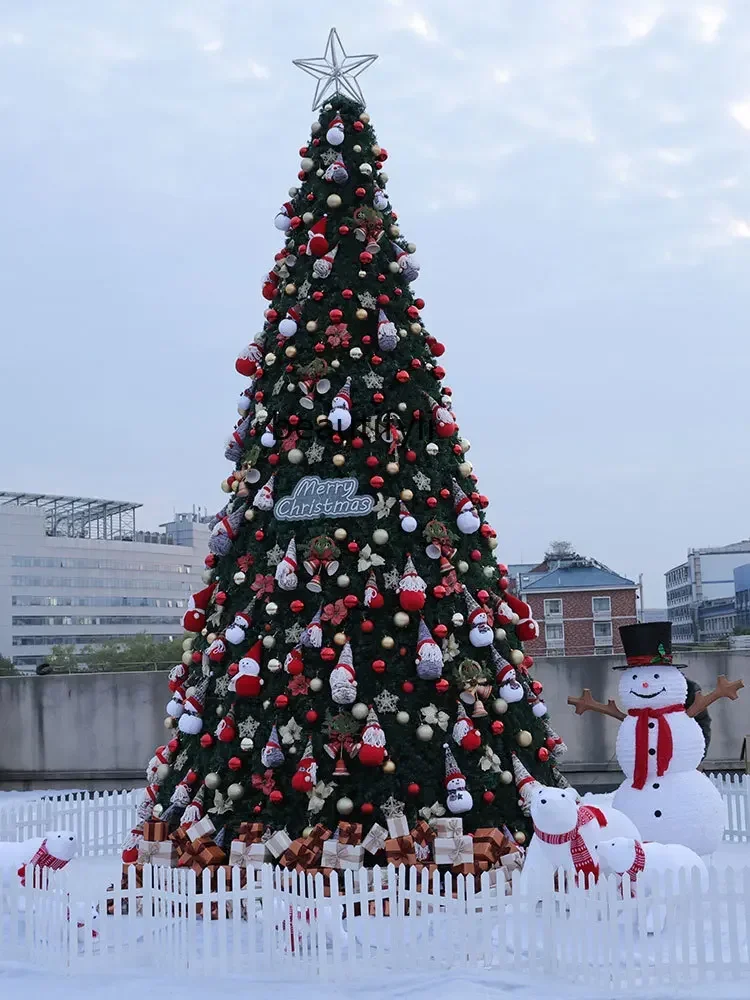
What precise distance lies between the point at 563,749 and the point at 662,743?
1.06 m

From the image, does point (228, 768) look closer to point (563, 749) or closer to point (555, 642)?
point (563, 749)

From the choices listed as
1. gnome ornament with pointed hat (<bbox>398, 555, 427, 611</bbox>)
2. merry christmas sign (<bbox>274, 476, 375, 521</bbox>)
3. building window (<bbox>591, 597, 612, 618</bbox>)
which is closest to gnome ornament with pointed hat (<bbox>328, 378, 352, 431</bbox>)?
merry christmas sign (<bbox>274, 476, 375, 521</bbox>)

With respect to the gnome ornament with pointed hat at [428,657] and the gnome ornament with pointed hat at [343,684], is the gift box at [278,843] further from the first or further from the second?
the gnome ornament with pointed hat at [428,657]

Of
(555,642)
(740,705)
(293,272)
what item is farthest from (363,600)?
(555,642)

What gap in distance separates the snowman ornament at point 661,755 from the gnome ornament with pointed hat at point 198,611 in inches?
156

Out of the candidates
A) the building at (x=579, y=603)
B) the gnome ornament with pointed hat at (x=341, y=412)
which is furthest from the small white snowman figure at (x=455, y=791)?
the building at (x=579, y=603)

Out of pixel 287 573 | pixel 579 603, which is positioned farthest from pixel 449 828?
pixel 579 603

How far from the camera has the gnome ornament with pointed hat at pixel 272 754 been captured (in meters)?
8.40

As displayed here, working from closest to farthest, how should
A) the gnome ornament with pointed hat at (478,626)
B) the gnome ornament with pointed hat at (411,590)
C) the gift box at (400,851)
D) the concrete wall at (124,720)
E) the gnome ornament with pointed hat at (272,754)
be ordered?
the gift box at (400,851)
the gnome ornament with pointed hat at (272,754)
the gnome ornament with pointed hat at (411,590)
the gnome ornament with pointed hat at (478,626)
the concrete wall at (124,720)

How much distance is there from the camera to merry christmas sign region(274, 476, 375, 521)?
8.90 m

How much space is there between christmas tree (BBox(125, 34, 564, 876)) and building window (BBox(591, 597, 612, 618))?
140 feet

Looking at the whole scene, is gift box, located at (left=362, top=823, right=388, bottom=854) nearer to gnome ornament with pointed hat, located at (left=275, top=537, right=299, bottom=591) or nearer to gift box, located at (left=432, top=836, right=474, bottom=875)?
gift box, located at (left=432, top=836, right=474, bottom=875)

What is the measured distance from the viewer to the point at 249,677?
8562 mm

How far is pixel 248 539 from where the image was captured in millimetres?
9344
